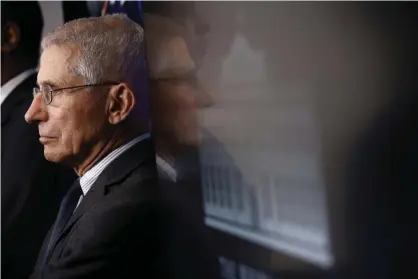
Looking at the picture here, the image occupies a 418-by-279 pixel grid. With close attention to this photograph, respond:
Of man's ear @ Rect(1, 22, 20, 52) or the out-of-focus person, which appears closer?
the out-of-focus person

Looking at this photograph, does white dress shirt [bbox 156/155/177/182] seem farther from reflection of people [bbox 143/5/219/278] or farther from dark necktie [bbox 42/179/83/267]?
dark necktie [bbox 42/179/83/267]

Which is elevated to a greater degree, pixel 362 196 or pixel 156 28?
pixel 156 28

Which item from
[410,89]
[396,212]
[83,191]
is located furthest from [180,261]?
[410,89]

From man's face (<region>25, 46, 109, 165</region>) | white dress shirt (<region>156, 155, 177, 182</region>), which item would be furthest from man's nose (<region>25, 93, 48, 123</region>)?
white dress shirt (<region>156, 155, 177, 182</region>)

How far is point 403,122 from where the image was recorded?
3.85 ft

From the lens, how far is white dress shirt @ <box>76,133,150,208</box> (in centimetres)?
109

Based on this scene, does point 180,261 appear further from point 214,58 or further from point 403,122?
point 403,122

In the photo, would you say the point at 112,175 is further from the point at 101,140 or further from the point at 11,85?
the point at 11,85

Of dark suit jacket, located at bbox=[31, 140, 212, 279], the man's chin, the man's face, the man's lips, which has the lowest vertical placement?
dark suit jacket, located at bbox=[31, 140, 212, 279]

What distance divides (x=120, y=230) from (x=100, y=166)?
0.43 ft

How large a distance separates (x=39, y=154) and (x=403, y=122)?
0.74m

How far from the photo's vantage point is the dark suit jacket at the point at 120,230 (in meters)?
1.03

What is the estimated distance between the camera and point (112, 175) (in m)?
1.09

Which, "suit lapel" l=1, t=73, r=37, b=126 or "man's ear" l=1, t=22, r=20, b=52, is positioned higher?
"man's ear" l=1, t=22, r=20, b=52
